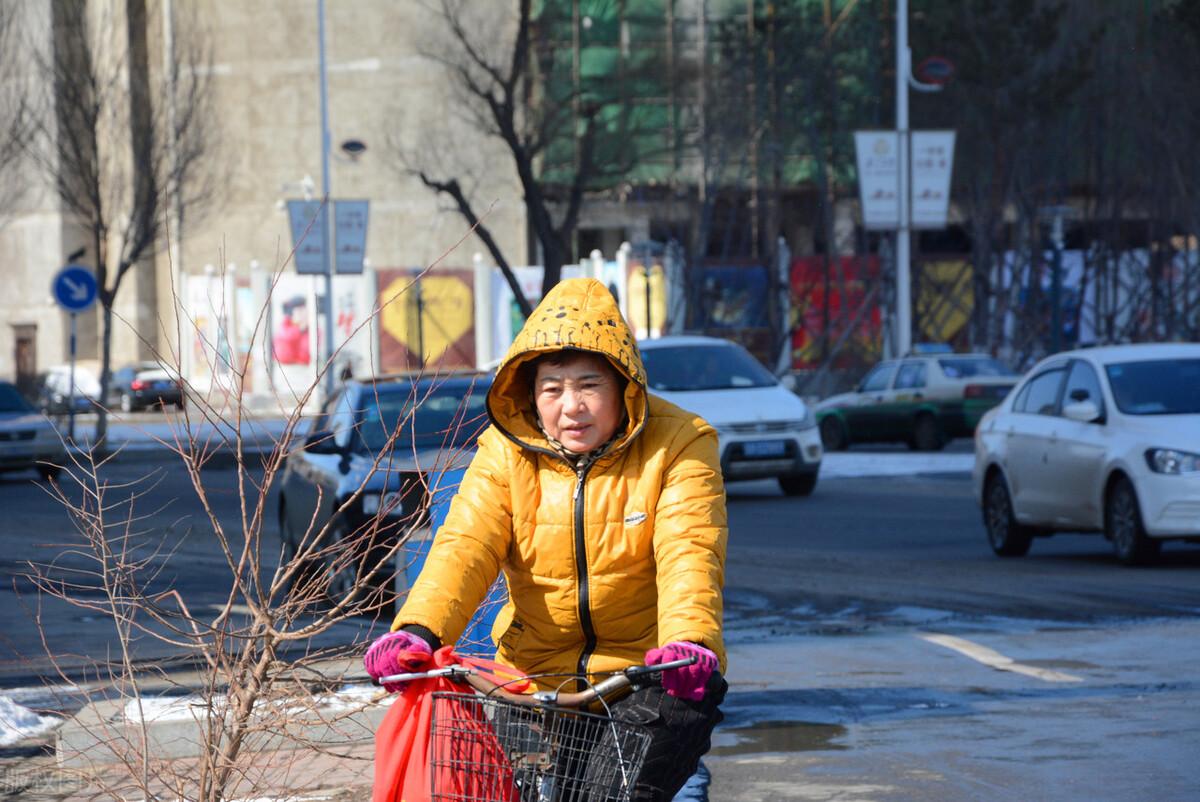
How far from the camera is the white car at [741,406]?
64.3 feet

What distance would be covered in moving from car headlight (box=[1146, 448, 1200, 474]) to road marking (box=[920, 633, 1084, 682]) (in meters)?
3.10

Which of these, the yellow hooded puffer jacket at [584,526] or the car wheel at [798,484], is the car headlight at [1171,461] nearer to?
the car wheel at [798,484]

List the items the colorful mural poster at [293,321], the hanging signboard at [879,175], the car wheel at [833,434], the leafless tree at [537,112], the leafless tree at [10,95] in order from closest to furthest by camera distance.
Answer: the car wheel at [833,434], the hanging signboard at [879,175], the leafless tree at [537,112], the leafless tree at [10,95], the colorful mural poster at [293,321]

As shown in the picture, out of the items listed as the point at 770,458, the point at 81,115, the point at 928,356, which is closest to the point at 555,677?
the point at 770,458

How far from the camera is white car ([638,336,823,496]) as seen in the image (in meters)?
19.6

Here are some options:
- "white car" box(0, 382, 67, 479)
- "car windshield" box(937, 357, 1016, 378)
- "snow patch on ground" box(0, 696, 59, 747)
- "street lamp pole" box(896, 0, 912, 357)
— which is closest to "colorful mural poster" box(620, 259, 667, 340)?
"street lamp pole" box(896, 0, 912, 357)

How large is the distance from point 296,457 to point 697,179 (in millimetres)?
36523

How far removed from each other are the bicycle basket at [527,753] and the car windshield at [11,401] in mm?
25785

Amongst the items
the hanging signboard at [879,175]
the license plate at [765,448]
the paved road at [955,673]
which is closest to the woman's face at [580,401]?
the paved road at [955,673]

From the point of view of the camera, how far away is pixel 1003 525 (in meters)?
14.3

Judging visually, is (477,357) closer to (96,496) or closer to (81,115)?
(81,115)

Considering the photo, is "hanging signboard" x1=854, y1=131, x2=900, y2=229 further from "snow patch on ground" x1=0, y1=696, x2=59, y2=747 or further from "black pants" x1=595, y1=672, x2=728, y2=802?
"black pants" x1=595, y1=672, x2=728, y2=802

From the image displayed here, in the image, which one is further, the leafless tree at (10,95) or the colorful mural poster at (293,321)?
the colorful mural poster at (293,321)

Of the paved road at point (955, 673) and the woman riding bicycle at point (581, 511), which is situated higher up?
the woman riding bicycle at point (581, 511)
